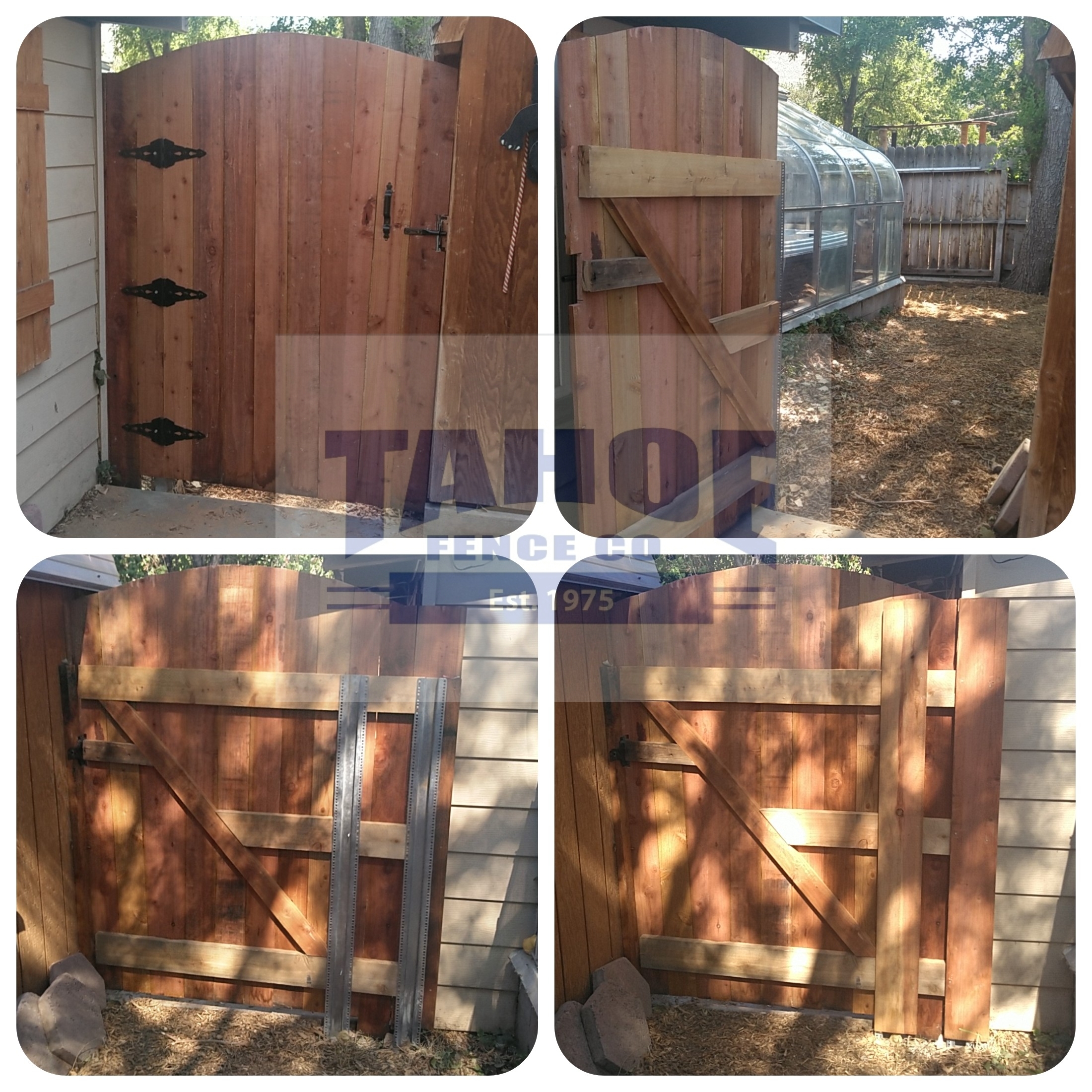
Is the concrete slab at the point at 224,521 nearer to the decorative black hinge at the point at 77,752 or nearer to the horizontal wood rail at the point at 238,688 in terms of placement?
the horizontal wood rail at the point at 238,688

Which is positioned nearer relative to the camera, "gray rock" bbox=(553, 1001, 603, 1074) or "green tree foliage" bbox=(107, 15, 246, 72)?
"gray rock" bbox=(553, 1001, 603, 1074)

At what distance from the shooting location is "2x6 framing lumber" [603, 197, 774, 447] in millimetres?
2045

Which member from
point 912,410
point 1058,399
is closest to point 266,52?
point 912,410

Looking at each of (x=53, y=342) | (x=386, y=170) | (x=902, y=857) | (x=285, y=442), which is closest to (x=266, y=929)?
(x=285, y=442)

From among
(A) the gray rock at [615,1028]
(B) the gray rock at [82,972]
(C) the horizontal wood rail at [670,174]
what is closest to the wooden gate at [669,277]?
(C) the horizontal wood rail at [670,174]

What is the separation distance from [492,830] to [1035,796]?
1.12m

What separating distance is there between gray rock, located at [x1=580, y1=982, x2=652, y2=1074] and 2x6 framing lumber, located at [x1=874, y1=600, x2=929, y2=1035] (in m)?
0.50

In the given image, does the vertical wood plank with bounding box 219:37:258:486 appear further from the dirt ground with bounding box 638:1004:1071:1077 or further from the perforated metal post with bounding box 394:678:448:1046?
the dirt ground with bounding box 638:1004:1071:1077

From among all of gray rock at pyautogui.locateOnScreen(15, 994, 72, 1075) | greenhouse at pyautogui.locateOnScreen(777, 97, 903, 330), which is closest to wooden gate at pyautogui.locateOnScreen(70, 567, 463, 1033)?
gray rock at pyautogui.locateOnScreen(15, 994, 72, 1075)

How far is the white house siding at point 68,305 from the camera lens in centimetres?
221

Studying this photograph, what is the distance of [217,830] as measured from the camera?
2.07 meters

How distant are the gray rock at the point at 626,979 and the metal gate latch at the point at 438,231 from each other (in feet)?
5.73

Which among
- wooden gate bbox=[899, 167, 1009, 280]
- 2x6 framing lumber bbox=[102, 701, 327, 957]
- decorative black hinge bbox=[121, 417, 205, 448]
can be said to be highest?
wooden gate bbox=[899, 167, 1009, 280]
